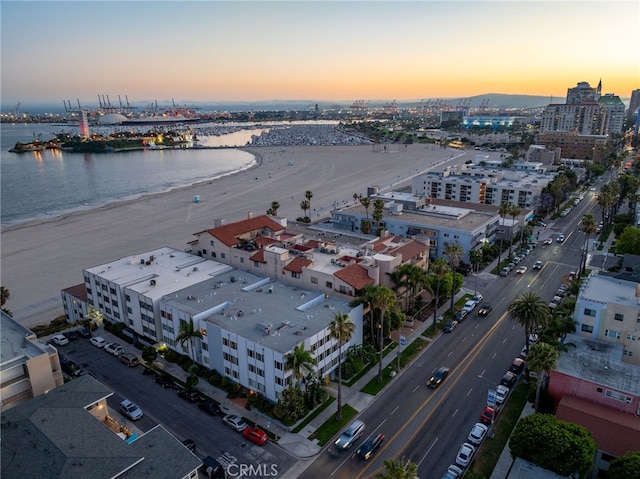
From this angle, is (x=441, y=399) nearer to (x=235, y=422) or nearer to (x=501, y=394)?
(x=501, y=394)

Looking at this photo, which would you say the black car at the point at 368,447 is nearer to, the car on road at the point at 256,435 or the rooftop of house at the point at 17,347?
the car on road at the point at 256,435

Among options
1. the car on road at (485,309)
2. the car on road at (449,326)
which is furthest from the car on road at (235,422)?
the car on road at (485,309)

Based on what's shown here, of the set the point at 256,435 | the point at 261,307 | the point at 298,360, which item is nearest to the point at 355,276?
the point at 261,307

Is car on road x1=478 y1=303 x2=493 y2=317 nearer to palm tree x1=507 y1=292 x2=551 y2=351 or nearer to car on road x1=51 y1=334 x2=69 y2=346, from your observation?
palm tree x1=507 y1=292 x2=551 y2=351

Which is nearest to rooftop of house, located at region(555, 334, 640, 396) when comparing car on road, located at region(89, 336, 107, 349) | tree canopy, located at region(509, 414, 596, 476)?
tree canopy, located at region(509, 414, 596, 476)

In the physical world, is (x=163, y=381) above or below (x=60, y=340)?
below

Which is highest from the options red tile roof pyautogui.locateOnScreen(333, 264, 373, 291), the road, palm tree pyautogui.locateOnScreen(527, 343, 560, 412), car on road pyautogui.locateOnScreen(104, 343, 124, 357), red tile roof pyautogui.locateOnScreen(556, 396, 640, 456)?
red tile roof pyautogui.locateOnScreen(333, 264, 373, 291)
